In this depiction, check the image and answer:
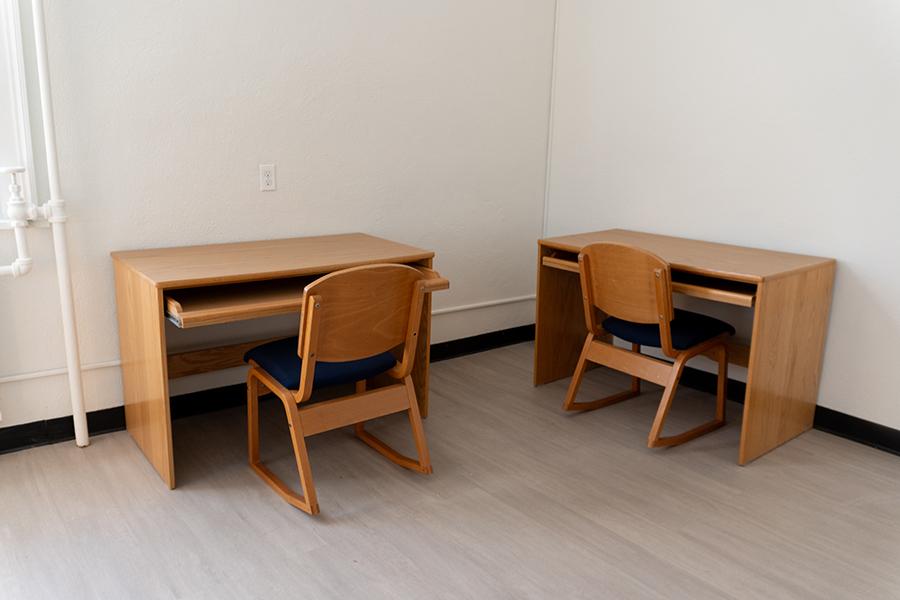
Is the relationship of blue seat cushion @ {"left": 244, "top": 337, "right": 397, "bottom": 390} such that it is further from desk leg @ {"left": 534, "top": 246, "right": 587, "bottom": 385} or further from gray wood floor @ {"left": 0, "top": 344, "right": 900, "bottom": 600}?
desk leg @ {"left": 534, "top": 246, "right": 587, "bottom": 385}

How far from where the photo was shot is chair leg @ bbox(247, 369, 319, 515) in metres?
2.26

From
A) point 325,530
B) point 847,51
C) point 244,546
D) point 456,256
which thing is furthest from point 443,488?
point 847,51

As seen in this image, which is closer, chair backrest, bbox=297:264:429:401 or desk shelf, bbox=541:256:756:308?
chair backrest, bbox=297:264:429:401

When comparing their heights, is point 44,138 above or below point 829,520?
above

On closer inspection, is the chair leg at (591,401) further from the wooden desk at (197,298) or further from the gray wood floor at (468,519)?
the wooden desk at (197,298)

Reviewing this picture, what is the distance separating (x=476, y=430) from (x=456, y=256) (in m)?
1.04

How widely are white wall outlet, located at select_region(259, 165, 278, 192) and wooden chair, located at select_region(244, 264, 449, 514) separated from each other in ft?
2.40

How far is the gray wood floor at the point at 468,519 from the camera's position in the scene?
1.97 meters

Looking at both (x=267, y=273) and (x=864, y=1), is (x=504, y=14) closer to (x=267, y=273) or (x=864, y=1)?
(x=864, y=1)

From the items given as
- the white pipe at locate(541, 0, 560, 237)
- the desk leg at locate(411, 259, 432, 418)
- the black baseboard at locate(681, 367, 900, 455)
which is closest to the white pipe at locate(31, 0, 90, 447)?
the desk leg at locate(411, 259, 432, 418)

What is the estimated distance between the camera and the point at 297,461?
7.64 ft

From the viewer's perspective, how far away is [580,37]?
365 cm

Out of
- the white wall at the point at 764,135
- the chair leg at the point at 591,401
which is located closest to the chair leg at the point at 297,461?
the chair leg at the point at 591,401

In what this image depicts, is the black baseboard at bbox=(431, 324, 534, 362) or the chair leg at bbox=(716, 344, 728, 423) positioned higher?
the chair leg at bbox=(716, 344, 728, 423)
